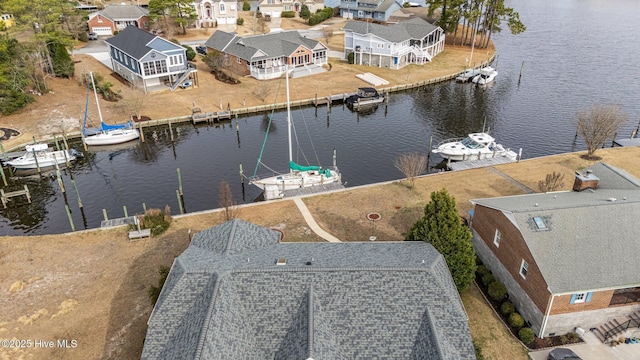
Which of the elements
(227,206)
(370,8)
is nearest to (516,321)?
(227,206)

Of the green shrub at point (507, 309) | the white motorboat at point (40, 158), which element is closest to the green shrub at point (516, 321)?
the green shrub at point (507, 309)

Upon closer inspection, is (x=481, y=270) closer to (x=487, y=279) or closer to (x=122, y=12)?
(x=487, y=279)

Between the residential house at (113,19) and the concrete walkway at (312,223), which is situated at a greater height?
the residential house at (113,19)

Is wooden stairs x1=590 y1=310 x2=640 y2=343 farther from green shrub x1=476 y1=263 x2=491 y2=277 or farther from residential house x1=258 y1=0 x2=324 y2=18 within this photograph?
residential house x1=258 y1=0 x2=324 y2=18

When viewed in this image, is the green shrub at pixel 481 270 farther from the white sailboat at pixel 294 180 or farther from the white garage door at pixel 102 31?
the white garage door at pixel 102 31

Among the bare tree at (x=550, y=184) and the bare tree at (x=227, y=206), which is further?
the bare tree at (x=550, y=184)

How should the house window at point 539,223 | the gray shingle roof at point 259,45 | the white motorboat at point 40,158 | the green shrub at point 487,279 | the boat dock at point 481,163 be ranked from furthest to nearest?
the gray shingle roof at point 259,45
the white motorboat at point 40,158
the boat dock at point 481,163
the green shrub at point 487,279
the house window at point 539,223
